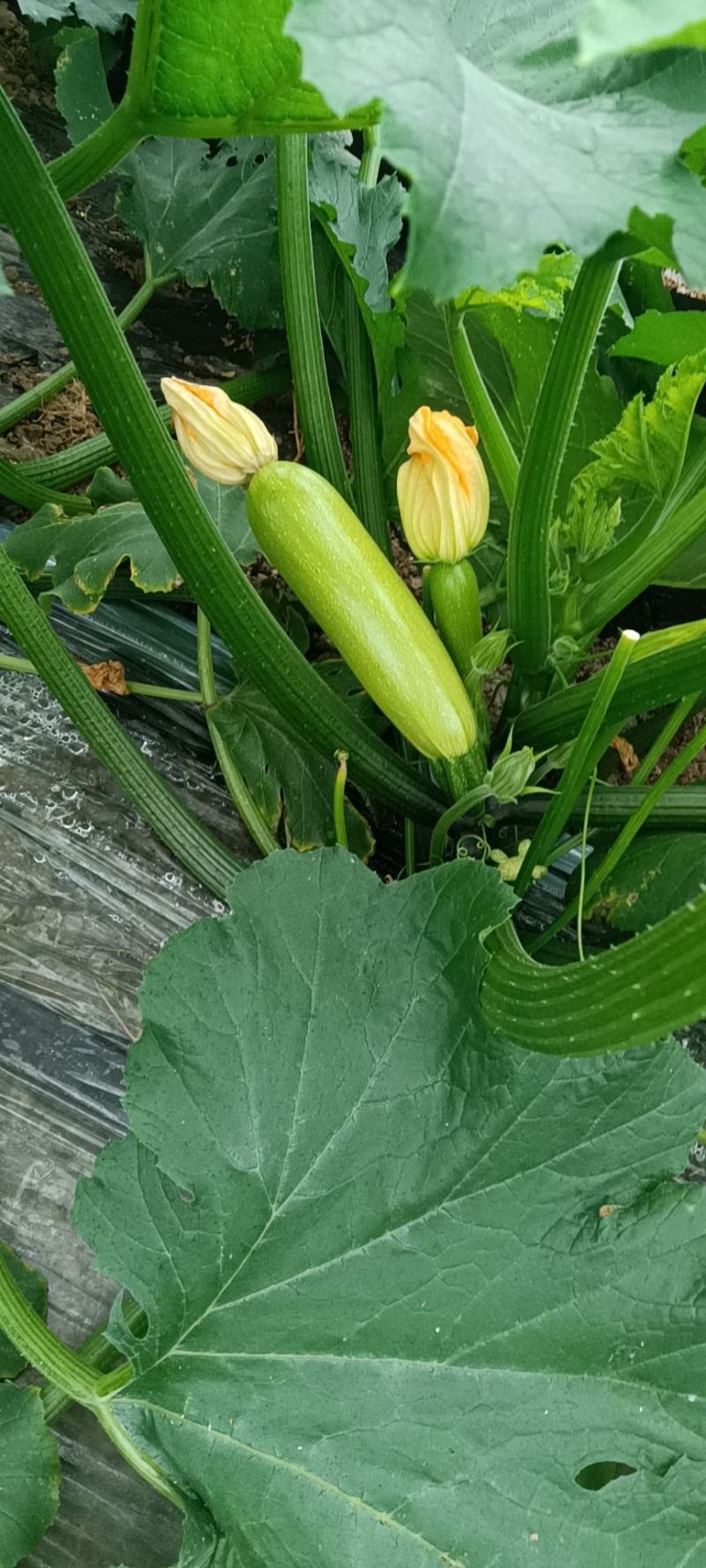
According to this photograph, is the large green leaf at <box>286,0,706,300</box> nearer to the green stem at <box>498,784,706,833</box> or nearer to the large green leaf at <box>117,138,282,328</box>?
the green stem at <box>498,784,706,833</box>

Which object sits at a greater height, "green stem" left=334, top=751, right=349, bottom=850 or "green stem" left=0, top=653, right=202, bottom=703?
"green stem" left=0, top=653, right=202, bottom=703

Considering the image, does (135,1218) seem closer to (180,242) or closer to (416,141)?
(416,141)

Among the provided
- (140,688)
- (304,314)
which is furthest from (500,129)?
(140,688)

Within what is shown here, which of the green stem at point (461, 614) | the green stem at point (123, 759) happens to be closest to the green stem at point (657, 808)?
the green stem at point (461, 614)

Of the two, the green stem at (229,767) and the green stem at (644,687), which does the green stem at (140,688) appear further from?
the green stem at (644,687)

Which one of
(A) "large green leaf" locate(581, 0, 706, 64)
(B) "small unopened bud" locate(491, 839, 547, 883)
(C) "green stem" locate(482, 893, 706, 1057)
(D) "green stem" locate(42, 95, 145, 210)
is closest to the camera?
(A) "large green leaf" locate(581, 0, 706, 64)

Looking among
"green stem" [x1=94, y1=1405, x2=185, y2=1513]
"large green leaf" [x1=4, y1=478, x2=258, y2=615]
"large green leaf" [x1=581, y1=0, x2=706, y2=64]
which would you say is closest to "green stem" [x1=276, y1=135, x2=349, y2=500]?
"large green leaf" [x1=4, y1=478, x2=258, y2=615]

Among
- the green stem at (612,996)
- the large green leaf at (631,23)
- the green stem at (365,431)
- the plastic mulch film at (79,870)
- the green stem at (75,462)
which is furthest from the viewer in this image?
the green stem at (75,462)

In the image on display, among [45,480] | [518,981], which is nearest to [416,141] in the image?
[518,981]
